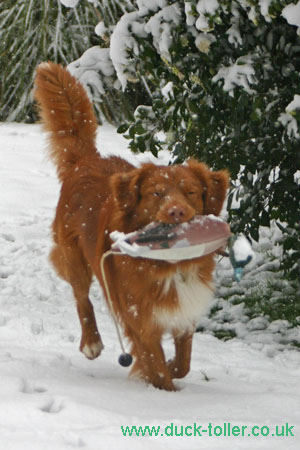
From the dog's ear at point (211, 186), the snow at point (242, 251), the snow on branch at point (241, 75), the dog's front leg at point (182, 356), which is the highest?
the snow on branch at point (241, 75)

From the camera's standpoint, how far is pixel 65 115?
181 inches

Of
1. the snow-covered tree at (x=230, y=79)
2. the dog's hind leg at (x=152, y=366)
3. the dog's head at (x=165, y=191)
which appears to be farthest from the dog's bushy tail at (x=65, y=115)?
the dog's hind leg at (x=152, y=366)

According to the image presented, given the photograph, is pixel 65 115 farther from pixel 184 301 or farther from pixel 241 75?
pixel 184 301

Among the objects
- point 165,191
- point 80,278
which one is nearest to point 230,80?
point 165,191

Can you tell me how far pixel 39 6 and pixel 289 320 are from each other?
8.16 m

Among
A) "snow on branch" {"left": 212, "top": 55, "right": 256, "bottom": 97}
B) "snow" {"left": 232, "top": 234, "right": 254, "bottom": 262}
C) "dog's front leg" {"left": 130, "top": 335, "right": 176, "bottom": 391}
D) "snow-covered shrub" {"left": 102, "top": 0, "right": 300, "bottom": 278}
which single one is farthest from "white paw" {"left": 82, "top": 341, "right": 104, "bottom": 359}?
"snow on branch" {"left": 212, "top": 55, "right": 256, "bottom": 97}

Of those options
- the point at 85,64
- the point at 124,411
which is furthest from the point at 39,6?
the point at 124,411

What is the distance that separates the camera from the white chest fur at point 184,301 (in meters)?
3.61

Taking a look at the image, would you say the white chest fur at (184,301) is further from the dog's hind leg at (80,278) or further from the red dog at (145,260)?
the dog's hind leg at (80,278)

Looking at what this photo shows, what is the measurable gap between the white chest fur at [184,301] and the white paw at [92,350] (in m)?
0.79

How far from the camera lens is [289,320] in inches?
212

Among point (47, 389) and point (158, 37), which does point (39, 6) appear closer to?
point (158, 37)

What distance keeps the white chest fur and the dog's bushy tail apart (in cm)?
144

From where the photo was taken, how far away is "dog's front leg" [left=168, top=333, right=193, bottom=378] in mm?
3939
